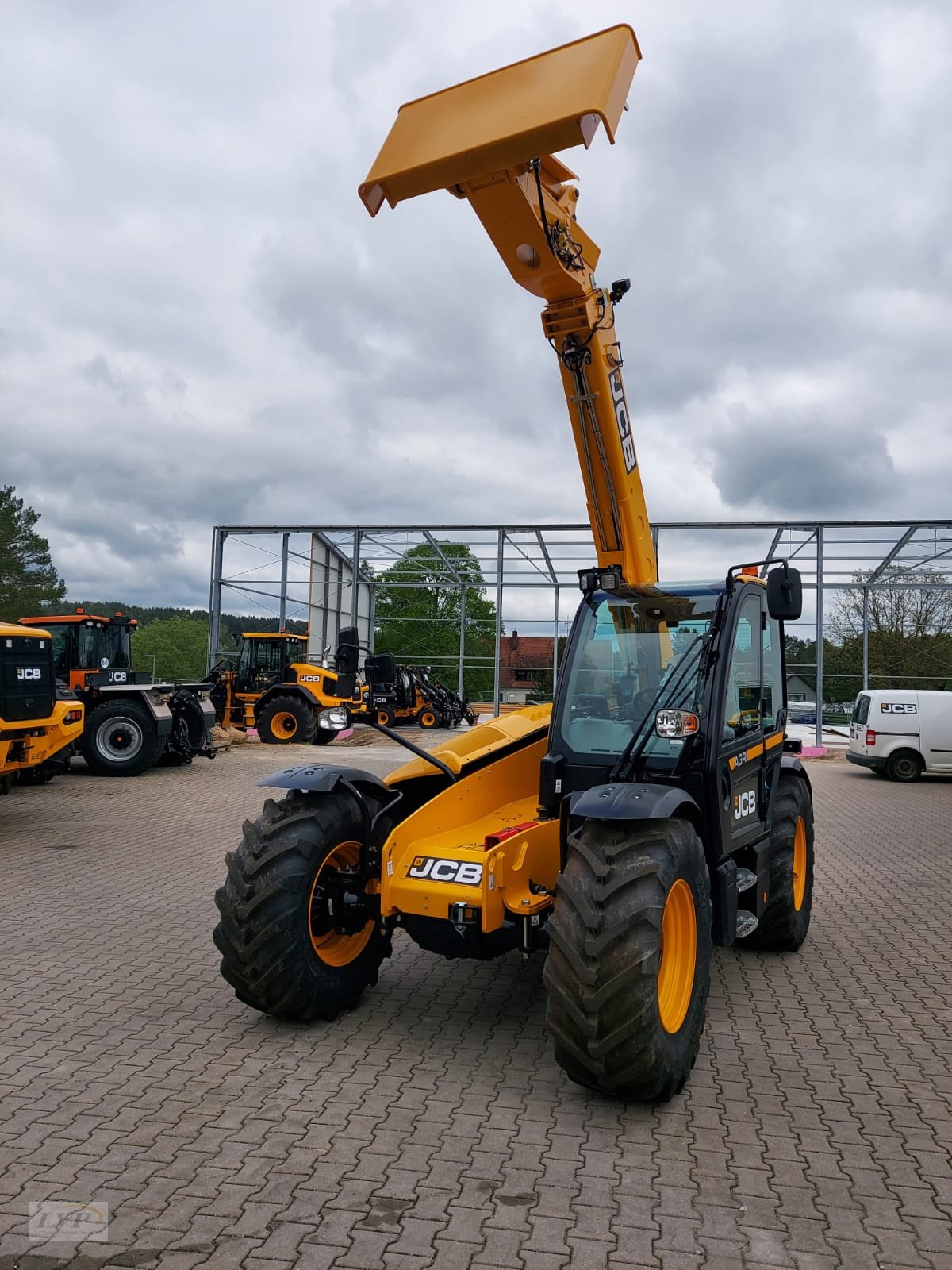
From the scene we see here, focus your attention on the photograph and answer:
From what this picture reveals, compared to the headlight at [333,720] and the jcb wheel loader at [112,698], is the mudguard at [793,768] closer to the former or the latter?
the headlight at [333,720]

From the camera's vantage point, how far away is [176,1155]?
3.48 metres

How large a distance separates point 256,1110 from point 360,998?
4.26 ft

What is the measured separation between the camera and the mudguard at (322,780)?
482cm

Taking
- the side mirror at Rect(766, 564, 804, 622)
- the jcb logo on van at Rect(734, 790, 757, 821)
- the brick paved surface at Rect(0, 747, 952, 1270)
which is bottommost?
the brick paved surface at Rect(0, 747, 952, 1270)

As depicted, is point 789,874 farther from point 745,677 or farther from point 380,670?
point 380,670

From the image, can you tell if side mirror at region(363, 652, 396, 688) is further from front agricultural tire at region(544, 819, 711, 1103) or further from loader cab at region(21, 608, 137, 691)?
loader cab at region(21, 608, 137, 691)

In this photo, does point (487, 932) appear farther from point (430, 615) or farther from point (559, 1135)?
point (430, 615)

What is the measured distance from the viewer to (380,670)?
4.69 metres

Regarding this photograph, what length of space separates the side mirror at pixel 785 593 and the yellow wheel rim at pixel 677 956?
1.62 m

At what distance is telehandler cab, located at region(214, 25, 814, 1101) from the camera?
12.6 ft

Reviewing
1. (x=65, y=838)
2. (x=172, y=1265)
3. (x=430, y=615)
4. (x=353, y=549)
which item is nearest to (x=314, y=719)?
(x=353, y=549)

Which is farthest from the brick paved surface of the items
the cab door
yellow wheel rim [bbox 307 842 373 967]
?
the cab door

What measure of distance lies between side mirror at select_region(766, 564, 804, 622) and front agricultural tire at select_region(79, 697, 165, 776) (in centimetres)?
1298

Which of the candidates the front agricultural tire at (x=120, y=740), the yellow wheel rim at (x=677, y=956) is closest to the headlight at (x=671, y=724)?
the yellow wheel rim at (x=677, y=956)
